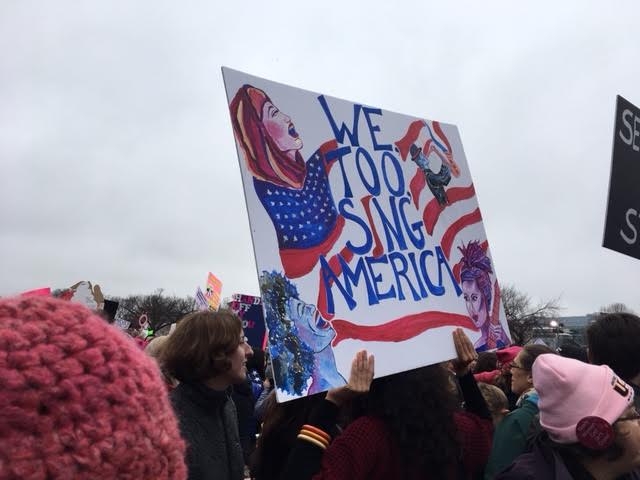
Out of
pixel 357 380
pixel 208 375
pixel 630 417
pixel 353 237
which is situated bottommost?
pixel 630 417

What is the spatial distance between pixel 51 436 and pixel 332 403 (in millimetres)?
1616

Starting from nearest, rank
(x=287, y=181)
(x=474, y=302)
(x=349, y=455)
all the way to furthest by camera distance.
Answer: (x=349, y=455)
(x=287, y=181)
(x=474, y=302)

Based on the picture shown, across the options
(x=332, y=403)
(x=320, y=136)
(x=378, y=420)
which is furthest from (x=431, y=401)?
(x=320, y=136)

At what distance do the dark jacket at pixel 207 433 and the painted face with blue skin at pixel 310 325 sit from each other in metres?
0.71

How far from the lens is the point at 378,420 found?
2.25 metres

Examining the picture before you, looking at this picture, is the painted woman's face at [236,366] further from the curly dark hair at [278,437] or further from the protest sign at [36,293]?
the protest sign at [36,293]

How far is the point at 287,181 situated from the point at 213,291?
8915 millimetres

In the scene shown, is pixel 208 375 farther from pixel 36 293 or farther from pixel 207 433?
pixel 36 293

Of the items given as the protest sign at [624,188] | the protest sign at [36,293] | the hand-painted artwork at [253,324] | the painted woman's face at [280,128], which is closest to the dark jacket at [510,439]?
the protest sign at [624,188]

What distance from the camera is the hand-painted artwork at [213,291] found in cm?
1085

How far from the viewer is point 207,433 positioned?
2537mm

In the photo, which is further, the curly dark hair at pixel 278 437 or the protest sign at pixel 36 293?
the curly dark hair at pixel 278 437

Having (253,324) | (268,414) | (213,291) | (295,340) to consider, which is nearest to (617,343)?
(295,340)

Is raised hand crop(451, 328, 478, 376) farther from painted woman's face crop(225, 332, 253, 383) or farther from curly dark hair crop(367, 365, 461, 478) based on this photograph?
painted woman's face crop(225, 332, 253, 383)
